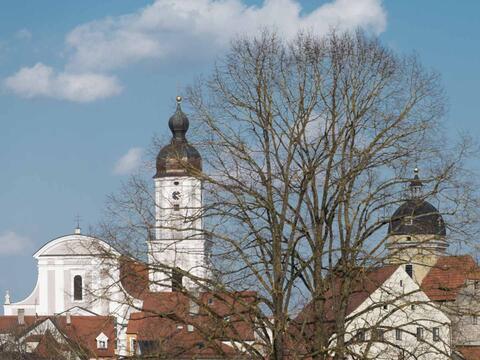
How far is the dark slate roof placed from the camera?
23156 millimetres

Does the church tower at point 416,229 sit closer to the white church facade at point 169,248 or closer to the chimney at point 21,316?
the white church facade at point 169,248

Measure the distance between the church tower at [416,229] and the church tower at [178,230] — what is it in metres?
3.16

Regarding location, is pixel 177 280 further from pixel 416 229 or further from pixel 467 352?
pixel 467 352

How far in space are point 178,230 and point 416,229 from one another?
4.04 metres

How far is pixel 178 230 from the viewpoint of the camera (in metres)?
23.5

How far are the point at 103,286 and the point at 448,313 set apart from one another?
219 inches

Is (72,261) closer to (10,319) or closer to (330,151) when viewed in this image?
(10,319)

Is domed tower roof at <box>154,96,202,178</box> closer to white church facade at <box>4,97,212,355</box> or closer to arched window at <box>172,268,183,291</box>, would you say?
white church facade at <box>4,97,212,355</box>

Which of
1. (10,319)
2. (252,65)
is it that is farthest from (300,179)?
(10,319)

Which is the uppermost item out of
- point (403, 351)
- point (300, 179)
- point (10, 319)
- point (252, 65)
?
point (10, 319)

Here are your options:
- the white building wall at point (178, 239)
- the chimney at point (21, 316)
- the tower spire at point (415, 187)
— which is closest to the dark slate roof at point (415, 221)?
the tower spire at point (415, 187)

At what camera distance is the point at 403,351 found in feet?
74.9

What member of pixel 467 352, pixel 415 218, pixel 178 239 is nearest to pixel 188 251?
pixel 178 239

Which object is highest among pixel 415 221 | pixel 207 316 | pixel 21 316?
pixel 21 316
